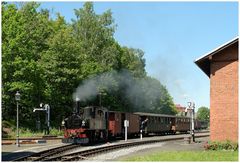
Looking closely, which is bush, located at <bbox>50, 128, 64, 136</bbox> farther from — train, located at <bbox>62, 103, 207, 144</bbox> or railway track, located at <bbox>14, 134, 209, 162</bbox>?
railway track, located at <bbox>14, 134, 209, 162</bbox>

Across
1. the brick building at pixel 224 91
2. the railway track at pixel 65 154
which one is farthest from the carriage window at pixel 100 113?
the brick building at pixel 224 91

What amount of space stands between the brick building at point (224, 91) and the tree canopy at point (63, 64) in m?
20.4

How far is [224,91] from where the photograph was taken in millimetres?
23250

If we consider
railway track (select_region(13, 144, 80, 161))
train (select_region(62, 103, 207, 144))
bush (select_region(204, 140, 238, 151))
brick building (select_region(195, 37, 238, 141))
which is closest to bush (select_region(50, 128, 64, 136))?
train (select_region(62, 103, 207, 144))

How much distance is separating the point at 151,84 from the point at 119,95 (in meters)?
17.4

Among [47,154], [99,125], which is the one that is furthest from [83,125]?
[47,154]

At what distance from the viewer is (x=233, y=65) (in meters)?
23.2

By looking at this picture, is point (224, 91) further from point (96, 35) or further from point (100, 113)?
point (96, 35)

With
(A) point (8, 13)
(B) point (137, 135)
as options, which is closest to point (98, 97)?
(B) point (137, 135)

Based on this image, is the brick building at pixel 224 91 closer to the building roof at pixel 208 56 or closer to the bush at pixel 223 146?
the building roof at pixel 208 56

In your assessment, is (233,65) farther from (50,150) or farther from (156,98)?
(156,98)

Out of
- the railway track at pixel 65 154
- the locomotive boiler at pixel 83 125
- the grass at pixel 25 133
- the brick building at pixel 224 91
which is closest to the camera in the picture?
the railway track at pixel 65 154

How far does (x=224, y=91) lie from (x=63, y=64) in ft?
89.4

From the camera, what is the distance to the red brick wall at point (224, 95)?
907 inches
